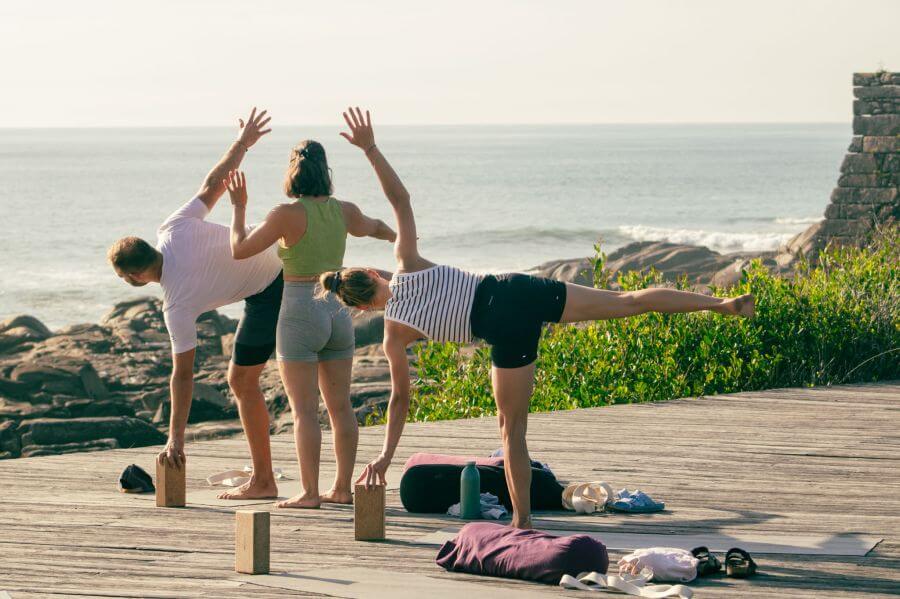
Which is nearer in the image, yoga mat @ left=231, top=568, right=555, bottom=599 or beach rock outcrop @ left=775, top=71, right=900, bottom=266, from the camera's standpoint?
yoga mat @ left=231, top=568, right=555, bottom=599

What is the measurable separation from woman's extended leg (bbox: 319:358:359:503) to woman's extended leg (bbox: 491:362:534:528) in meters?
1.11

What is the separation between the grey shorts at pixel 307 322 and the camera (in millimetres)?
7016

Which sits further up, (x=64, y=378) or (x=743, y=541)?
(x=743, y=541)

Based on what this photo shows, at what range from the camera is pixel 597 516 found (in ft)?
23.4

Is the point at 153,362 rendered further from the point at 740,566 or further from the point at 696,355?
the point at 740,566

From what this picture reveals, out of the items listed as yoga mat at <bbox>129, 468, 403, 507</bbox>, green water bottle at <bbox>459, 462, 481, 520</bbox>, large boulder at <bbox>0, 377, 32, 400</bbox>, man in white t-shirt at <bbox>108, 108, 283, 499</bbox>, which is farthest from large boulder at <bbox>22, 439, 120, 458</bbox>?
green water bottle at <bbox>459, 462, 481, 520</bbox>

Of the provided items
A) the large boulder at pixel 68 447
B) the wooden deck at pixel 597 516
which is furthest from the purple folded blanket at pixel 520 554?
the large boulder at pixel 68 447

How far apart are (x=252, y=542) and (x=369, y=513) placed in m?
0.82

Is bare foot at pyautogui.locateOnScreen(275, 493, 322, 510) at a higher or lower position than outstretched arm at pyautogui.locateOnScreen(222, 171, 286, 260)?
lower

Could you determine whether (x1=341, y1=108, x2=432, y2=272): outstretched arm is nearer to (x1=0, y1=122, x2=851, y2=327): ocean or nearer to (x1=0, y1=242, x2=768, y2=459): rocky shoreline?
(x1=0, y1=242, x2=768, y2=459): rocky shoreline

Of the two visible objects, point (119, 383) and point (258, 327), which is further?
point (119, 383)

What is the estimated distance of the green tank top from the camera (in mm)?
6945

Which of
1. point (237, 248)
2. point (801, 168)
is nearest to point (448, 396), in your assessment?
point (237, 248)

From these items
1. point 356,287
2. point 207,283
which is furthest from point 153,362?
point 356,287
